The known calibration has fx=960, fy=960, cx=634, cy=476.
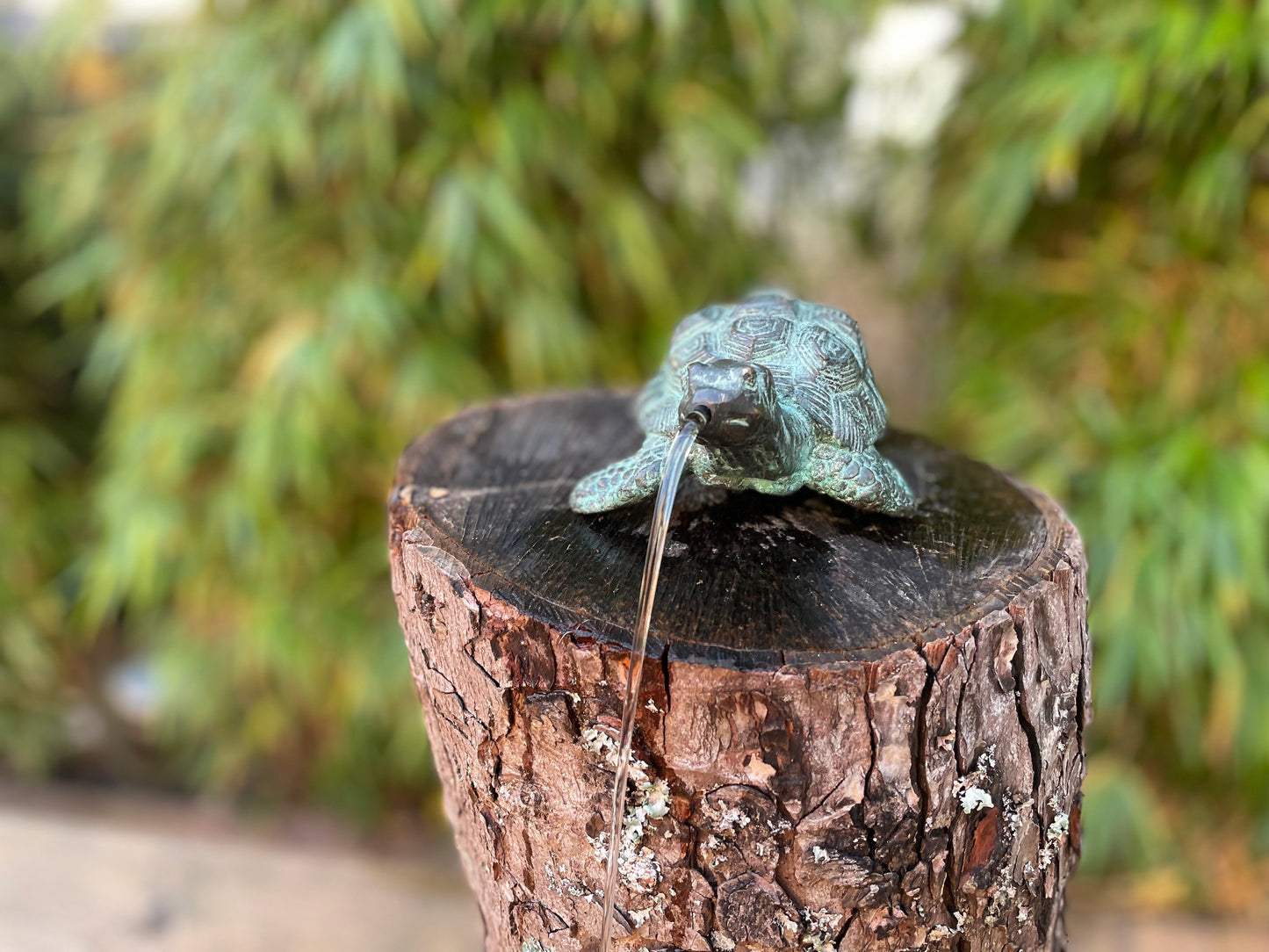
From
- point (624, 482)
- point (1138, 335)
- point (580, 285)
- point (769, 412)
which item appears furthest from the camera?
point (580, 285)

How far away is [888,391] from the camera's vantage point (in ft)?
13.1

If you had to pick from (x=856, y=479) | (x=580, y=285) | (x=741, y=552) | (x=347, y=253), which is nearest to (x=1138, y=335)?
(x=580, y=285)

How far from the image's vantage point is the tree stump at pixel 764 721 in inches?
45.4

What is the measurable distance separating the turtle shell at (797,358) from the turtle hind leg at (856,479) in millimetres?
28

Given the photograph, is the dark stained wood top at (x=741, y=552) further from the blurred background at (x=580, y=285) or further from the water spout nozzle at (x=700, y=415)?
the blurred background at (x=580, y=285)

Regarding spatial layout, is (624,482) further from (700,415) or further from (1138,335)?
(1138,335)

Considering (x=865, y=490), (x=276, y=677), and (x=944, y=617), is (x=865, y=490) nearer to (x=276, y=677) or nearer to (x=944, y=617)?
(x=944, y=617)

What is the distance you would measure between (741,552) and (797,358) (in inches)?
13.1

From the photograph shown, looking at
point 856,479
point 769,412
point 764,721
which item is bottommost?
point 764,721

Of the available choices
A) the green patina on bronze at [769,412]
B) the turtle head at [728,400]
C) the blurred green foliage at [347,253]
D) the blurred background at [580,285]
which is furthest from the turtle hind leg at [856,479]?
the blurred green foliage at [347,253]

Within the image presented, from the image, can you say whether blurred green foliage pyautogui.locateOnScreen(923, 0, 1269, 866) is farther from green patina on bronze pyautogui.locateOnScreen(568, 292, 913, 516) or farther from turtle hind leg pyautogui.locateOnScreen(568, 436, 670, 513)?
turtle hind leg pyautogui.locateOnScreen(568, 436, 670, 513)

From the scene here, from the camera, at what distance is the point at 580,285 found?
10.0 ft

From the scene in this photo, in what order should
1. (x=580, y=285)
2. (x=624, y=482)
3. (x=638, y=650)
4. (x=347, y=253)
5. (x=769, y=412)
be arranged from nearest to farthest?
(x=638, y=650) → (x=769, y=412) → (x=624, y=482) → (x=347, y=253) → (x=580, y=285)

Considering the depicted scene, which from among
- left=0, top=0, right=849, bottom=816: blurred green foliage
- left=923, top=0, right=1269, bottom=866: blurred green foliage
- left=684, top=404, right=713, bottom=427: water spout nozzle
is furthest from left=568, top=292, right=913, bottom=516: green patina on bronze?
left=923, top=0, right=1269, bottom=866: blurred green foliage
